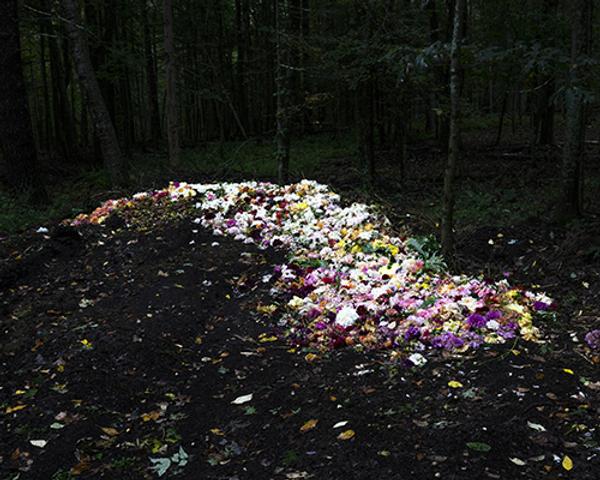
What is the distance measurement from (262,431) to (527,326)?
2.44m

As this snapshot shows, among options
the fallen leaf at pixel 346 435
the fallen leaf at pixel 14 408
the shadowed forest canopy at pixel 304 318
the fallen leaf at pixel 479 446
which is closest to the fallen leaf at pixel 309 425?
the shadowed forest canopy at pixel 304 318

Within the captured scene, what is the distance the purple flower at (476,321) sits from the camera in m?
4.25

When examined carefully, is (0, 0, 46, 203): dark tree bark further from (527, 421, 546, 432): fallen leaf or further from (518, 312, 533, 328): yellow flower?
(527, 421, 546, 432): fallen leaf

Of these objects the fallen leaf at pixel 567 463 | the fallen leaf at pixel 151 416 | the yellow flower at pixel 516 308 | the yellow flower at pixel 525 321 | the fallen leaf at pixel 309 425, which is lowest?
the fallen leaf at pixel 151 416

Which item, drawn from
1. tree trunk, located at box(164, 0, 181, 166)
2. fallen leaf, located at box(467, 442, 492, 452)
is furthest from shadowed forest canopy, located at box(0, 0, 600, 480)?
tree trunk, located at box(164, 0, 181, 166)

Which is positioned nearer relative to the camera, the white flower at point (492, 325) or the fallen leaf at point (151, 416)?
the fallen leaf at point (151, 416)

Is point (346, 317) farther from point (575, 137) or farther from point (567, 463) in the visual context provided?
point (575, 137)

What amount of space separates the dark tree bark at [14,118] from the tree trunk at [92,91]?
1.11 metres

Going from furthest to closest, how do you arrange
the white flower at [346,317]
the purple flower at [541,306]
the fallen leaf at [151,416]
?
the purple flower at [541,306] < the white flower at [346,317] < the fallen leaf at [151,416]

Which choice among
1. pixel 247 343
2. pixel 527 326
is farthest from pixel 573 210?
pixel 247 343

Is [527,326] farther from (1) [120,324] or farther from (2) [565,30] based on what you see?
(2) [565,30]

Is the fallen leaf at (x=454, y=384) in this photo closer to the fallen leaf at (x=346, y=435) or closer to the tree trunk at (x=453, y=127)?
the fallen leaf at (x=346, y=435)

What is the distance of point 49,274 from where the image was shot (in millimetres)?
6598

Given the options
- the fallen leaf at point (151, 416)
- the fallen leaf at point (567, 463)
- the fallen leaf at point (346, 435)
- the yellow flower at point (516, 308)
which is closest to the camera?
the fallen leaf at point (567, 463)
